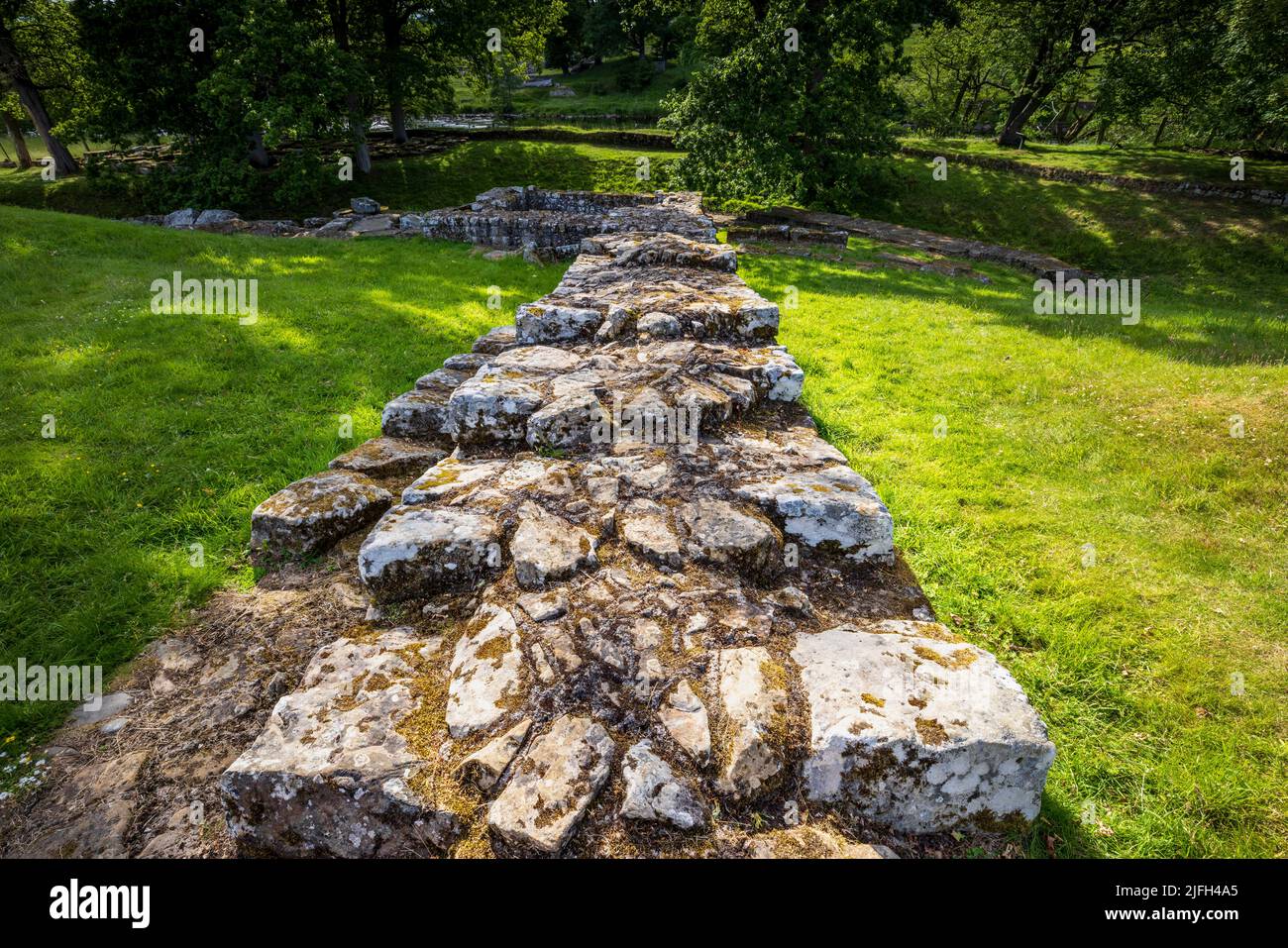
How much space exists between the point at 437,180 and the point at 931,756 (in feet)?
89.7

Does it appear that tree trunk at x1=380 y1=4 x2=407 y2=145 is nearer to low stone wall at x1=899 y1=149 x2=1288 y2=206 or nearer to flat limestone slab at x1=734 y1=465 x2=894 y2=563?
low stone wall at x1=899 y1=149 x2=1288 y2=206

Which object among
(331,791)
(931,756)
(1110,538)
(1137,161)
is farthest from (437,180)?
(1137,161)

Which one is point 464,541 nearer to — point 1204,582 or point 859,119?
point 1204,582

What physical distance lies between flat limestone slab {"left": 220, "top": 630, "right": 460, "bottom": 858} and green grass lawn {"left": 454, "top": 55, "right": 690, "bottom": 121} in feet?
149

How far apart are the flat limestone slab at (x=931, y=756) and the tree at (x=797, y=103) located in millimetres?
19817

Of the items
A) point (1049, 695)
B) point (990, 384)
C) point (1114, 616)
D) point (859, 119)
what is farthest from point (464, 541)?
point (859, 119)

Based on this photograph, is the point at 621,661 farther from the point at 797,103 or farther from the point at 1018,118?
the point at 1018,118

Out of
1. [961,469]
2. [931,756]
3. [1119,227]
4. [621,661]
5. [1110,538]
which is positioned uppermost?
[1119,227]

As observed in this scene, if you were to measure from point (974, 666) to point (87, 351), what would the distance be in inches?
411

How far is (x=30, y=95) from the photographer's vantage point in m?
24.5

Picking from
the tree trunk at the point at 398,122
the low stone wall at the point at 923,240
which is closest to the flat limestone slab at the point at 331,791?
the low stone wall at the point at 923,240

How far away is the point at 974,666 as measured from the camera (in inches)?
92.9

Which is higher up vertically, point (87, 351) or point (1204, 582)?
point (87, 351)
